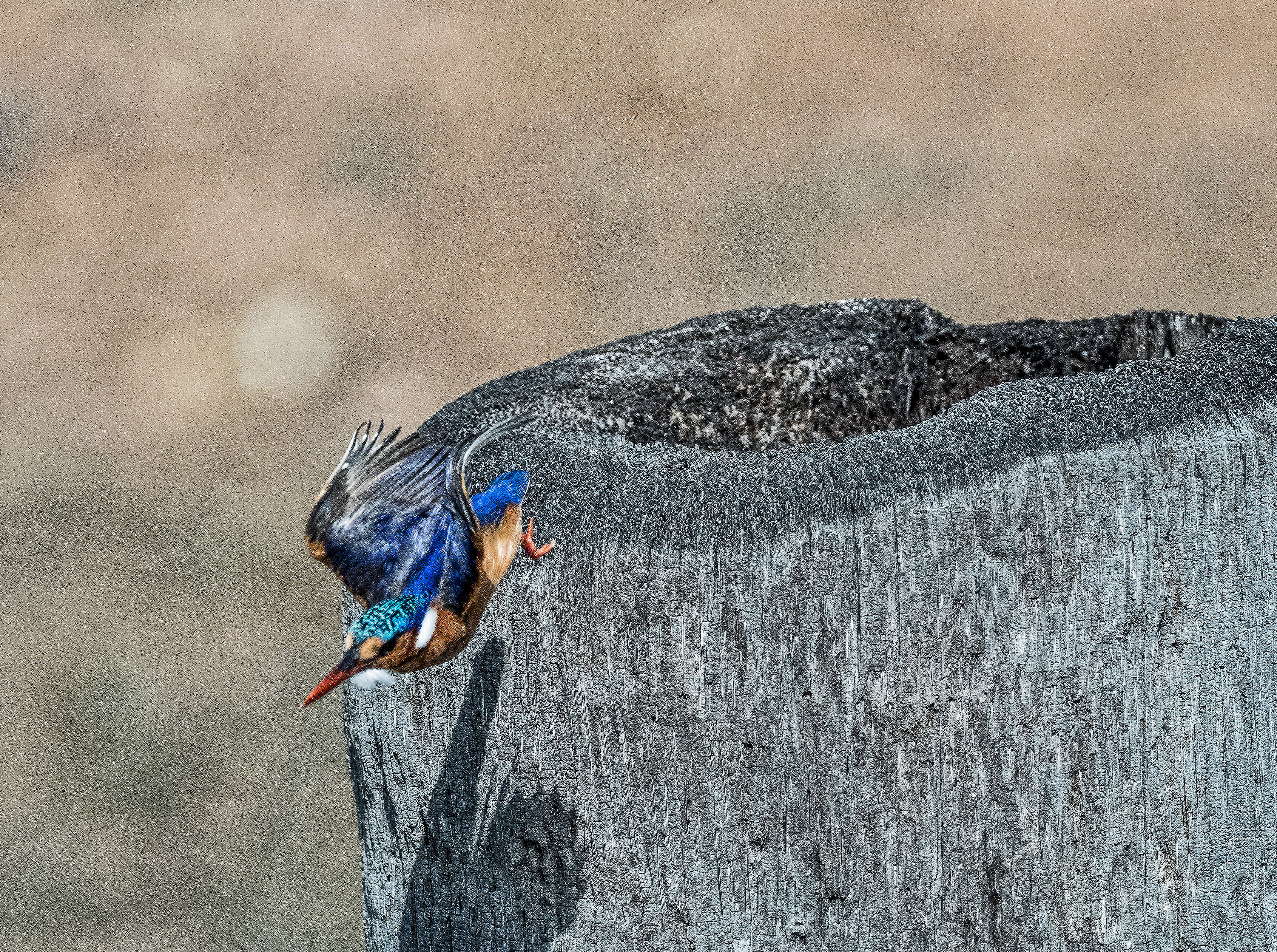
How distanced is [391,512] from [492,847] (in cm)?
52

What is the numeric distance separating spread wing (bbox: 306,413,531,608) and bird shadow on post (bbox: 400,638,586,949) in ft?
0.96

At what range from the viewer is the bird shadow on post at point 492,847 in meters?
1.64

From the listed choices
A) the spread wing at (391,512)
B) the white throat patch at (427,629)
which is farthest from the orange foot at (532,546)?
the white throat patch at (427,629)

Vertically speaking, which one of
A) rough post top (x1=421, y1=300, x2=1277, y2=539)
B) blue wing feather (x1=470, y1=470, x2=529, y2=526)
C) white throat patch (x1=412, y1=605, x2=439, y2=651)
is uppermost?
rough post top (x1=421, y1=300, x2=1277, y2=539)

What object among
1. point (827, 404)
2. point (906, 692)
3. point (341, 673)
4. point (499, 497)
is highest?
point (827, 404)

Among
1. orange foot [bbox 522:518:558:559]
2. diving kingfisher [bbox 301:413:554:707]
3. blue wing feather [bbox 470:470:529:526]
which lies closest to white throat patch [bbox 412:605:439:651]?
diving kingfisher [bbox 301:413:554:707]

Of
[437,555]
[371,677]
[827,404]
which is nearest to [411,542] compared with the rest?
[437,555]

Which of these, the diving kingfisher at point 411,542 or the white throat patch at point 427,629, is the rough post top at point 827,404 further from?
the white throat patch at point 427,629

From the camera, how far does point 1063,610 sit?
1546mm

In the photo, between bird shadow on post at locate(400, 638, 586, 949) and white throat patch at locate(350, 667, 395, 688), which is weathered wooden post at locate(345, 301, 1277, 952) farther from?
white throat patch at locate(350, 667, 395, 688)

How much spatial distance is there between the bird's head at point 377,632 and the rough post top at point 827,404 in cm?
38

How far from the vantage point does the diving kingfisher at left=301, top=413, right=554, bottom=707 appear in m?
1.22

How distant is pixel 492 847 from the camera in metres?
1.70

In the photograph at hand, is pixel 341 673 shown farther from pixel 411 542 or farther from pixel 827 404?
pixel 827 404
